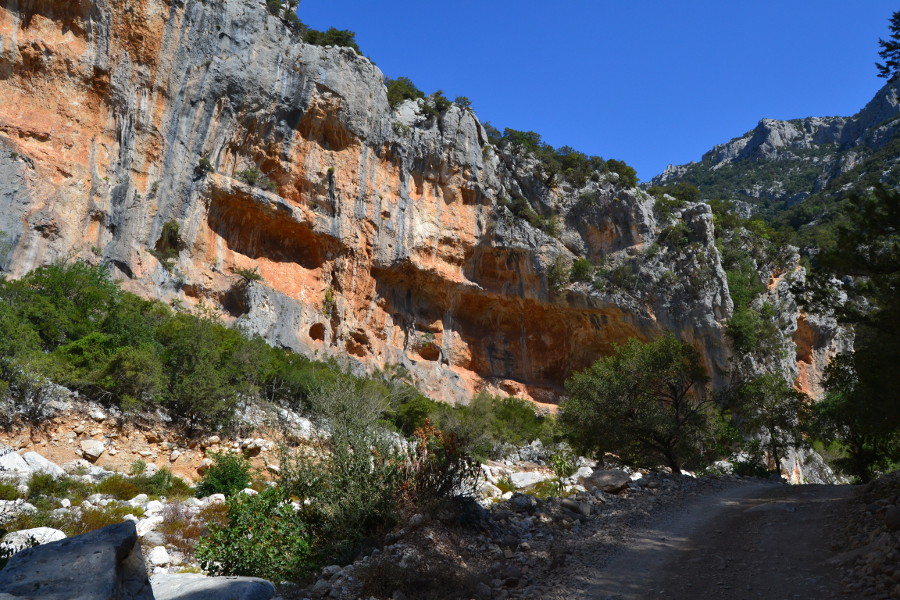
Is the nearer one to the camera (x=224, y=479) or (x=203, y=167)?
(x=224, y=479)

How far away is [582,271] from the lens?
36.7 meters

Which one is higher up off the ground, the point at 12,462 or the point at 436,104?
the point at 436,104

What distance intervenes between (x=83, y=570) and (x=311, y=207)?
97.3 ft

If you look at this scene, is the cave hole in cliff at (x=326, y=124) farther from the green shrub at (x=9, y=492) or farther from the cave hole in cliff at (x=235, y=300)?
the green shrub at (x=9, y=492)

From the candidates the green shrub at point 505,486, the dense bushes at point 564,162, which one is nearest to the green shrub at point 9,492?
the green shrub at point 505,486

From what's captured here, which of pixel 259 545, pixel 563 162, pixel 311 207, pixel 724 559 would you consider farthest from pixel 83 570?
pixel 563 162

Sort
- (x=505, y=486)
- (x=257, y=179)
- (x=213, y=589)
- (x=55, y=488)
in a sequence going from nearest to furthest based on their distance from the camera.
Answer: (x=213, y=589) < (x=55, y=488) < (x=505, y=486) < (x=257, y=179)

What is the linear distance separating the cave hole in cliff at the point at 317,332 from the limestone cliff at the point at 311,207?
3.1 inches

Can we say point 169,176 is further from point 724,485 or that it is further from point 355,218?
point 724,485

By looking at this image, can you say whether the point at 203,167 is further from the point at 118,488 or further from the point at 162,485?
the point at 118,488

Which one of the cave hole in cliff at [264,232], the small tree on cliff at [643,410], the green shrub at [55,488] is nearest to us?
the green shrub at [55,488]

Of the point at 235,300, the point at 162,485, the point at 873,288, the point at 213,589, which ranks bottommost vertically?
the point at 213,589

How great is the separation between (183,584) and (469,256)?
32716 millimetres

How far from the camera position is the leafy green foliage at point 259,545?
600 cm
